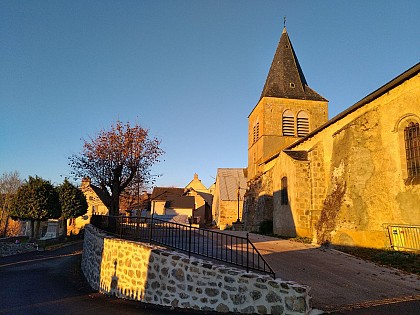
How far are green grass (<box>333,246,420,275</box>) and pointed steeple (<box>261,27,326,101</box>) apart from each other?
20.5m

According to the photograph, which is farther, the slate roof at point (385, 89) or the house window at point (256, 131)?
the house window at point (256, 131)

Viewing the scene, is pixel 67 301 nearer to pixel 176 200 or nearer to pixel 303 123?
pixel 303 123

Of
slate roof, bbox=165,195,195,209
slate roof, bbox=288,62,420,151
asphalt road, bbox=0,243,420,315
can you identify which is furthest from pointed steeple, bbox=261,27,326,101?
slate roof, bbox=165,195,195,209

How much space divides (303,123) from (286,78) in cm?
544

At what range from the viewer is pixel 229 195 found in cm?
4250

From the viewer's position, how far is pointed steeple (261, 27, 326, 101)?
2984cm

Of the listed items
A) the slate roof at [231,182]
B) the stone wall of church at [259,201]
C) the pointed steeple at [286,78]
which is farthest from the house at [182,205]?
the pointed steeple at [286,78]

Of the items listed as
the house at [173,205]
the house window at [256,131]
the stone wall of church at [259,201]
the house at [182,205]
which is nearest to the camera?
the stone wall of church at [259,201]

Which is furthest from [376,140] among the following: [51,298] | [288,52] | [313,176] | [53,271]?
[288,52]

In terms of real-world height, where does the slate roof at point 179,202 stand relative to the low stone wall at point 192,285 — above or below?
above

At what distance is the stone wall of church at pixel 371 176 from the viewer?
11.1 meters

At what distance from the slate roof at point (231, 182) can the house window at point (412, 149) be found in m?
30.9

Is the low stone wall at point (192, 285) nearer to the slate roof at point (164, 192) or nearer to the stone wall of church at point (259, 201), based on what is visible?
the stone wall of church at point (259, 201)

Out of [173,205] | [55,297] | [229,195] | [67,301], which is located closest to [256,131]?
[229,195]
